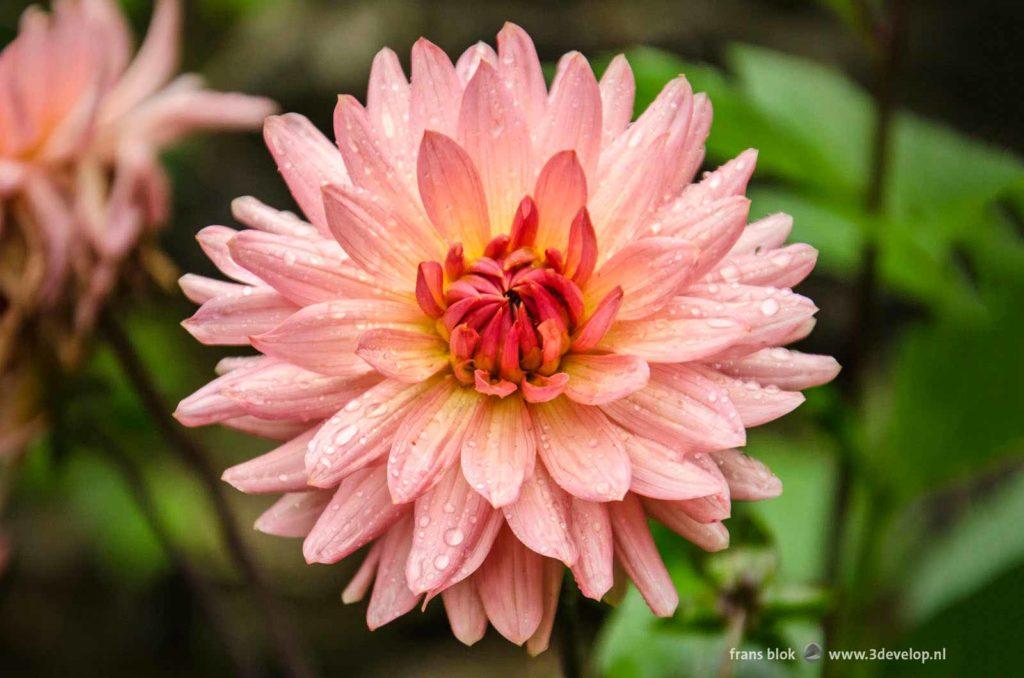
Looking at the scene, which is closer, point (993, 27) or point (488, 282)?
point (488, 282)

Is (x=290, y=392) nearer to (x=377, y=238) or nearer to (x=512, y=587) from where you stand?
(x=377, y=238)

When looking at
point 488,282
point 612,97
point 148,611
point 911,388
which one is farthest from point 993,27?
point 148,611

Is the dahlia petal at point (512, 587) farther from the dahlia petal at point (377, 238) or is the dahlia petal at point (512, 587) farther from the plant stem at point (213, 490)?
the plant stem at point (213, 490)

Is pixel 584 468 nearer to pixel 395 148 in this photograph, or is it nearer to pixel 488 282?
pixel 488 282

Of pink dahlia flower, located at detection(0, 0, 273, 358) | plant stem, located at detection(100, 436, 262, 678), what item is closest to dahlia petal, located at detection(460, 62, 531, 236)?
pink dahlia flower, located at detection(0, 0, 273, 358)

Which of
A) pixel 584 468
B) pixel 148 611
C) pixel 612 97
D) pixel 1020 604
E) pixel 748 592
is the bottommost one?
pixel 148 611

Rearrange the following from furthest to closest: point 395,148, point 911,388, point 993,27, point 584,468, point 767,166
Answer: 1. point 993,27
2. point 911,388
3. point 767,166
4. point 395,148
5. point 584,468

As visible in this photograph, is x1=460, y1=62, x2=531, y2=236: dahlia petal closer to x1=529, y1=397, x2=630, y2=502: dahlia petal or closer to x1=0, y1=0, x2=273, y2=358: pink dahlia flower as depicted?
x1=529, y1=397, x2=630, y2=502: dahlia petal
